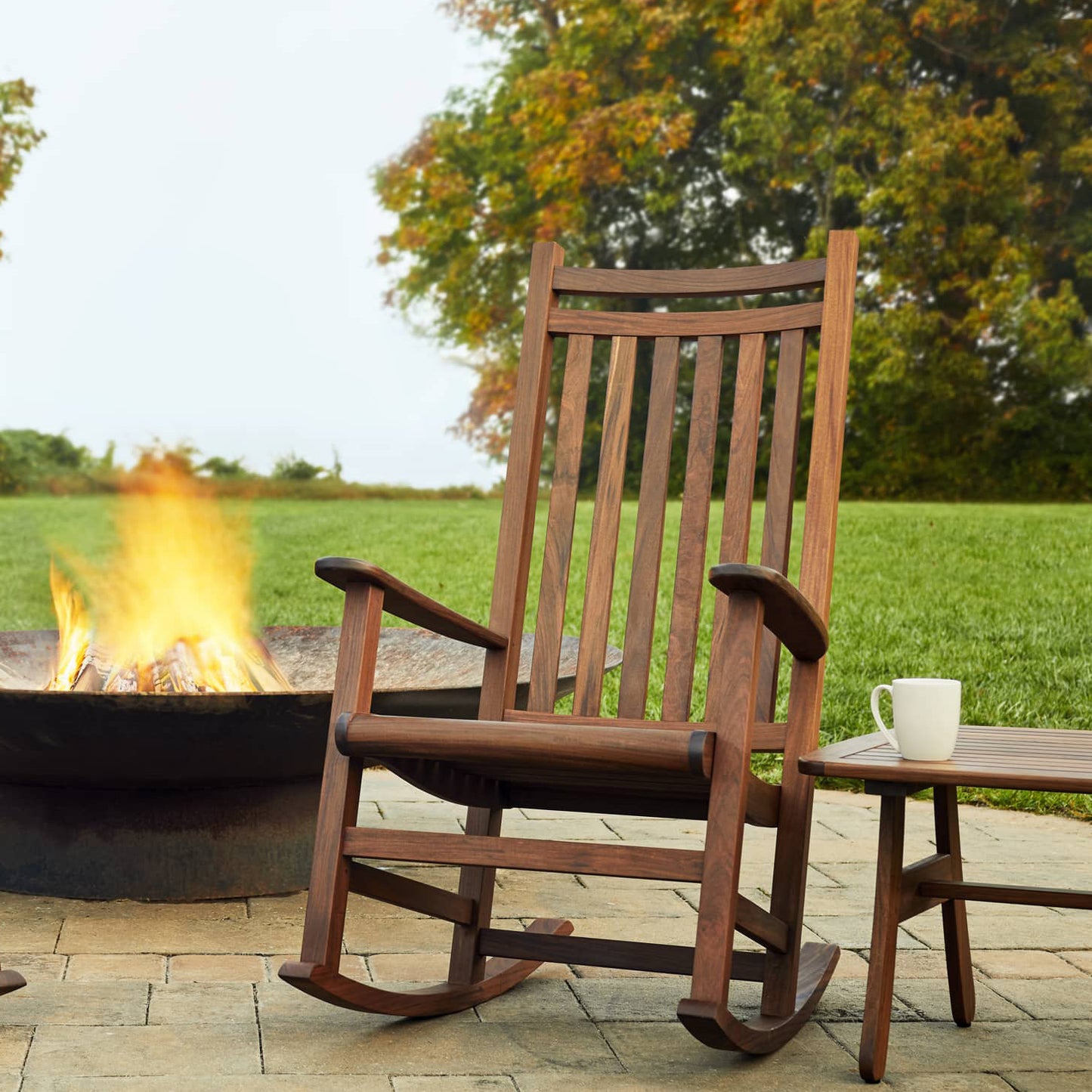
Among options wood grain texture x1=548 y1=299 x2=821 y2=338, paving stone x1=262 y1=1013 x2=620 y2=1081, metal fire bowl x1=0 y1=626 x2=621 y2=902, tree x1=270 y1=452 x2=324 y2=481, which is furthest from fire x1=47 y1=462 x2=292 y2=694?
tree x1=270 y1=452 x2=324 y2=481

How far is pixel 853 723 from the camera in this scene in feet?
14.8

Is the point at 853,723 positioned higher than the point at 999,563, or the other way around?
the point at 999,563

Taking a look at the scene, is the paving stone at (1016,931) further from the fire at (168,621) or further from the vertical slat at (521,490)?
the fire at (168,621)

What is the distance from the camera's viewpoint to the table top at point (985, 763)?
1363 mm

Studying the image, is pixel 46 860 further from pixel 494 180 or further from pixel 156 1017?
pixel 494 180

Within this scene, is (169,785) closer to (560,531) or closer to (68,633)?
(68,633)

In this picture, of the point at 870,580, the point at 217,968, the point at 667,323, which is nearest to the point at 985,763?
the point at 667,323

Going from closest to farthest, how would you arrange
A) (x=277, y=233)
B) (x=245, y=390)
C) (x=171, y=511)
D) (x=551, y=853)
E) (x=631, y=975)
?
1. (x=551, y=853)
2. (x=631, y=975)
3. (x=171, y=511)
4. (x=245, y=390)
5. (x=277, y=233)

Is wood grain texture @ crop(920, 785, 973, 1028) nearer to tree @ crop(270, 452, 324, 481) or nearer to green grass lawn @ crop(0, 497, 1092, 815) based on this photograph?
green grass lawn @ crop(0, 497, 1092, 815)

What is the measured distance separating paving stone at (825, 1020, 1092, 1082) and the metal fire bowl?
738mm

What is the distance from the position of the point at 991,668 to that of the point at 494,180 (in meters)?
7.58

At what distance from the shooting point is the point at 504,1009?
6.12 feet

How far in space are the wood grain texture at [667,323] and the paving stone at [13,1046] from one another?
126 centimetres

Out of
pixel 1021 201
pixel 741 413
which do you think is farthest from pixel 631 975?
pixel 1021 201
